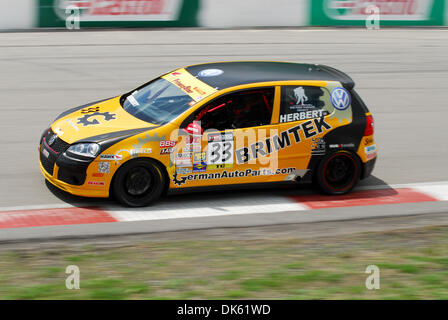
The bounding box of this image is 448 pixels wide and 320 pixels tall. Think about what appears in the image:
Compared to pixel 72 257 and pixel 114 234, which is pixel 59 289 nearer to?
pixel 72 257

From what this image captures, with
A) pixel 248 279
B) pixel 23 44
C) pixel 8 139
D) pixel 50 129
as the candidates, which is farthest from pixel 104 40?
pixel 248 279

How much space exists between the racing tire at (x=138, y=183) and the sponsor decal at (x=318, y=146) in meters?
1.97

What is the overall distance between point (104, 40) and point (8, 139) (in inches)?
385

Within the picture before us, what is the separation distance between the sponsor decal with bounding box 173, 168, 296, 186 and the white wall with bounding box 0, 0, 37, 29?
1477cm

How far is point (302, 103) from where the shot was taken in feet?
28.8

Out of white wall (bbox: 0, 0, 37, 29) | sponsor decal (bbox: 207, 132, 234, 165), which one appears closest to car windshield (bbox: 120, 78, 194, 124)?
sponsor decal (bbox: 207, 132, 234, 165)

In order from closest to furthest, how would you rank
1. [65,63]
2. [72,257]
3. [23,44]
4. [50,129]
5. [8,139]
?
[72,257]
[50,129]
[8,139]
[65,63]
[23,44]

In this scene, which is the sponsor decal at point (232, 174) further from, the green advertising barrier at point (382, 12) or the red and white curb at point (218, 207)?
the green advertising barrier at point (382, 12)

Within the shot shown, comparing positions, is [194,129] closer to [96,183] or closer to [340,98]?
→ [96,183]

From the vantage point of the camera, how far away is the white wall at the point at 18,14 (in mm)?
21016

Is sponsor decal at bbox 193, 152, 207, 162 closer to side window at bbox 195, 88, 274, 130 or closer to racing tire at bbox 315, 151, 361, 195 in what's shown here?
side window at bbox 195, 88, 274, 130

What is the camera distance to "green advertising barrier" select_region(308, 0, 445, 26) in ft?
80.4

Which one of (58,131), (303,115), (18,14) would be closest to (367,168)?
(303,115)
